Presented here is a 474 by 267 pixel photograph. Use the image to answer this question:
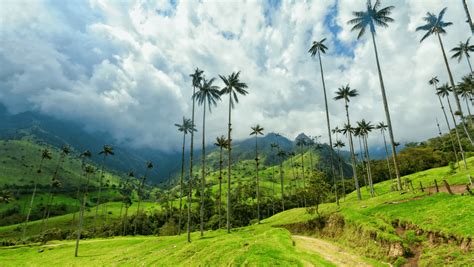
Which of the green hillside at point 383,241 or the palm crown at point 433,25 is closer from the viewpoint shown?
the green hillside at point 383,241

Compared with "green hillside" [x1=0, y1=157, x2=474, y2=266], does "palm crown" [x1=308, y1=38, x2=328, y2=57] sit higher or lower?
higher

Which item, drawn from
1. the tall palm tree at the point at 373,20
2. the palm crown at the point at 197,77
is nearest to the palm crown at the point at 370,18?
the tall palm tree at the point at 373,20

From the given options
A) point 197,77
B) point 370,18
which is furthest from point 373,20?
point 197,77

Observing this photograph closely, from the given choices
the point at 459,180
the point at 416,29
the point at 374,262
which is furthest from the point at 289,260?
the point at 416,29

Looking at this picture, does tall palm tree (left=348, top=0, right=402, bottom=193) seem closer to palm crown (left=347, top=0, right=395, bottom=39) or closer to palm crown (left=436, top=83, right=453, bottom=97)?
palm crown (left=347, top=0, right=395, bottom=39)

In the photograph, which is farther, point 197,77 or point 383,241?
point 197,77

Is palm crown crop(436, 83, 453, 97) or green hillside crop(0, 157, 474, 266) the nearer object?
green hillside crop(0, 157, 474, 266)

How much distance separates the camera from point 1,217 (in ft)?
491

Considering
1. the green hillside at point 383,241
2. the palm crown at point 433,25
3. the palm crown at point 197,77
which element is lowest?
the green hillside at point 383,241

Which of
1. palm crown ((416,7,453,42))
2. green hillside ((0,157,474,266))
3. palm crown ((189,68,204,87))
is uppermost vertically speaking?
palm crown ((416,7,453,42))

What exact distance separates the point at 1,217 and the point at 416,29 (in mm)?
207710

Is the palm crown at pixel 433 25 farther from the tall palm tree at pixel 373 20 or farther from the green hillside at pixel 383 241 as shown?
the green hillside at pixel 383 241

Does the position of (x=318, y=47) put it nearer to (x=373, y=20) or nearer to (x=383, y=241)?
(x=373, y=20)

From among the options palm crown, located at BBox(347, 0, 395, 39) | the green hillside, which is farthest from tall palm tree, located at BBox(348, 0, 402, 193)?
the green hillside
